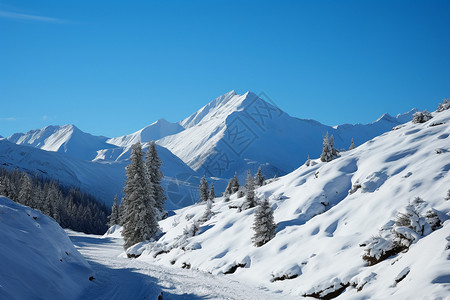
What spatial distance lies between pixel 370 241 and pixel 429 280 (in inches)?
201

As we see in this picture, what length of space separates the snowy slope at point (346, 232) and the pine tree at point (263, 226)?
617mm

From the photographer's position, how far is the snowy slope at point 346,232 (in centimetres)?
1198

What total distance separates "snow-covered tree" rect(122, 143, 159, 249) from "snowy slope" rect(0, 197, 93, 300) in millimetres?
16576

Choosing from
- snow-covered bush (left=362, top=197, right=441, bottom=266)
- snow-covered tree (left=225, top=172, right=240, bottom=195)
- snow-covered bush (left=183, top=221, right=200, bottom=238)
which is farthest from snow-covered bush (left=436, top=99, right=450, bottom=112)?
snow-covered tree (left=225, top=172, right=240, bottom=195)

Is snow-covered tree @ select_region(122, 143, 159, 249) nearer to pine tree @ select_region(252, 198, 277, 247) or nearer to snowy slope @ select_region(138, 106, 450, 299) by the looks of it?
snowy slope @ select_region(138, 106, 450, 299)

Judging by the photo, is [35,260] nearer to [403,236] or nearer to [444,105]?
[403,236]

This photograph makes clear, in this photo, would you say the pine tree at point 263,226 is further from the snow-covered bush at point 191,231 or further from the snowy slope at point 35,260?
the snowy slope at point 35,260

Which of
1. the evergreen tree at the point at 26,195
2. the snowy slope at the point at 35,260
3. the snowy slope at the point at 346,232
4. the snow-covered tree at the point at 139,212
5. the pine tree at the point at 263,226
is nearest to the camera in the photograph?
the snowy slope at the point at 35,260

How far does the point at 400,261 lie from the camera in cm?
1258

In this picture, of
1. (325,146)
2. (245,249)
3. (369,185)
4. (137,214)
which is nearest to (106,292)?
(245,249)

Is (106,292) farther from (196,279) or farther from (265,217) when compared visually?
(265,217)

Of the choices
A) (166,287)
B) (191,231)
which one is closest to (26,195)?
(191,231)

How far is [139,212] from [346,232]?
22.0 m

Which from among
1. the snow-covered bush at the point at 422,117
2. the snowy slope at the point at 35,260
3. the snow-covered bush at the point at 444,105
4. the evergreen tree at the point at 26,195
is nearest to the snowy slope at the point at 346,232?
the snow-covered bush at the point at 422,117
